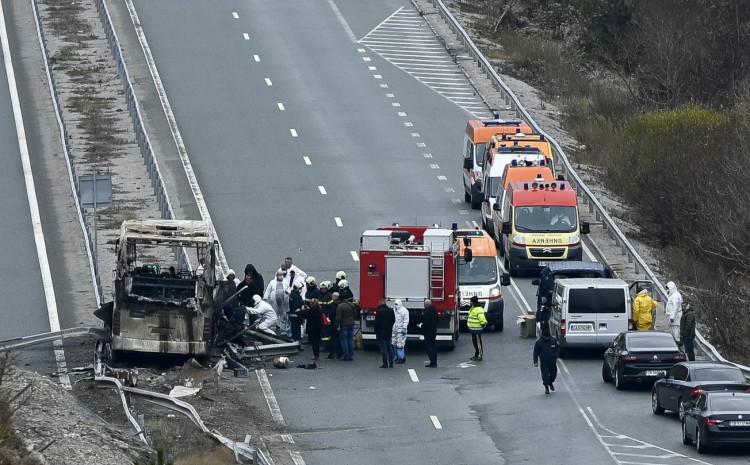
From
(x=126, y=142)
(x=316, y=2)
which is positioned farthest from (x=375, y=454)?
(x=316, y=2)

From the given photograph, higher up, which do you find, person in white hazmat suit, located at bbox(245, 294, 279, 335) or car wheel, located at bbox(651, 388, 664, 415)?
person in white hazmat suit, located at bbox(245, 294, 279, 335)

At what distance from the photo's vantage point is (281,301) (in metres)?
39.3

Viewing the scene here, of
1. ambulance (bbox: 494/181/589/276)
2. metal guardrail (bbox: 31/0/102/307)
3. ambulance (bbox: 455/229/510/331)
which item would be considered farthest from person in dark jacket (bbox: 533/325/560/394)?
ambulance (bbox: 494/181/589/276)

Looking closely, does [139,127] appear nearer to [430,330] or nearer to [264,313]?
[264,313]

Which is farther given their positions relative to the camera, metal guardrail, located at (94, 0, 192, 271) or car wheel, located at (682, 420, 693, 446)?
metal guardrail, located at (94, 0, 192, 271)

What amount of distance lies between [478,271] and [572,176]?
12573 millimetres

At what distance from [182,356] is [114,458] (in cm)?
902

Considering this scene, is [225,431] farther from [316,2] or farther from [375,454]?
[316,2]

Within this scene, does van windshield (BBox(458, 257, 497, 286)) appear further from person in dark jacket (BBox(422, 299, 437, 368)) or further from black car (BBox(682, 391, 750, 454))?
black car (BBox(682, 391, 750, 454))

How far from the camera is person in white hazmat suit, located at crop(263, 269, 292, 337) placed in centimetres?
3931

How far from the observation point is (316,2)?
78.1m

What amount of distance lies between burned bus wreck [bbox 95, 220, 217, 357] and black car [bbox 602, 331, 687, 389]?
7.34m

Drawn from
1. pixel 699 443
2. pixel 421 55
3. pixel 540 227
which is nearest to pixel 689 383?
pixel 699 443

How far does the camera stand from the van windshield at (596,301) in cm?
3847
